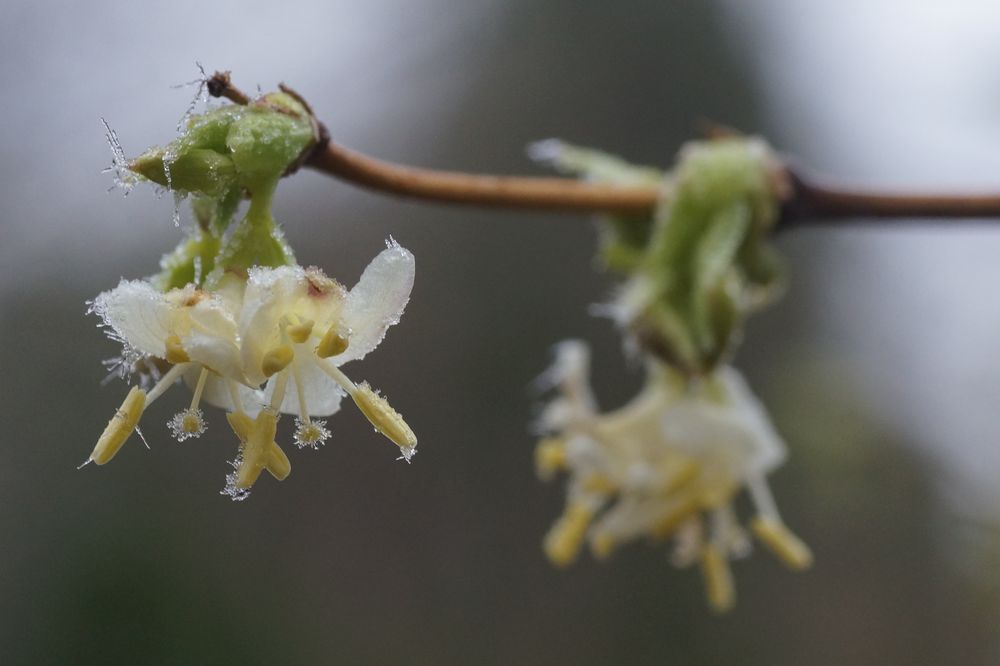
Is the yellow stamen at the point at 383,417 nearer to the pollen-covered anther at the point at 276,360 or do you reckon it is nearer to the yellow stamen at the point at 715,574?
the pollen-covered anther at the point at 276,360

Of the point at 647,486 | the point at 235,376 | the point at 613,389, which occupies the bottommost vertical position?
the point at 613,389

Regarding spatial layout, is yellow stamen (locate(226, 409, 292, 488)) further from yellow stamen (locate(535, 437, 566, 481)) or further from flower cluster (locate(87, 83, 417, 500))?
yellow stamen (locate(535, 437, 566, 481))

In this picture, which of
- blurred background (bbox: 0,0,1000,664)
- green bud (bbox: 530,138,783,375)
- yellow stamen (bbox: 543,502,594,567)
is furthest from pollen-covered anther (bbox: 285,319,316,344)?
blurred background (bbox: 0,0,1000,664)

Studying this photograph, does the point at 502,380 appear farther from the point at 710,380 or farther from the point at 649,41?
the point at 710,380

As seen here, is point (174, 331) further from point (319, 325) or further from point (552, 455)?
point (552, 455)

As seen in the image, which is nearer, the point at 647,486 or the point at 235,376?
the point at 235,376

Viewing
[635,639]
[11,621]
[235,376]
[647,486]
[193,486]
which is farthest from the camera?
[635,639]

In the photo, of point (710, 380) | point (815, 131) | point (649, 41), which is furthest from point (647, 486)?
point (815, 131)

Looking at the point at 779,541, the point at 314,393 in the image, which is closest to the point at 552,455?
the point at 779,541
